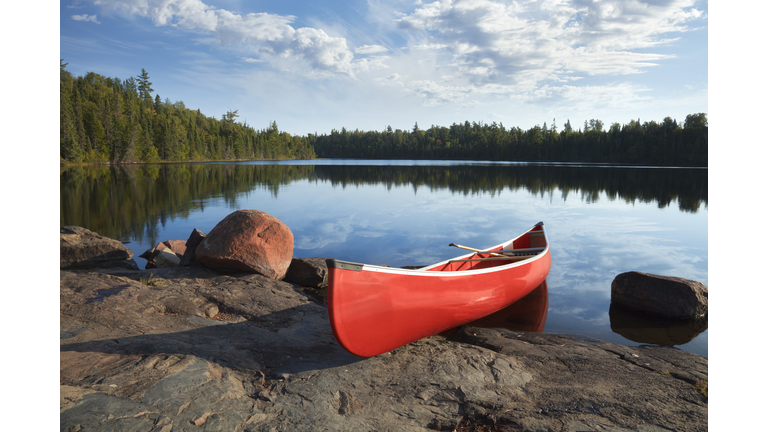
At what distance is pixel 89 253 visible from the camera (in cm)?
934

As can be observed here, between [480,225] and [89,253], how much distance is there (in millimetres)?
15349

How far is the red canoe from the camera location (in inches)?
174

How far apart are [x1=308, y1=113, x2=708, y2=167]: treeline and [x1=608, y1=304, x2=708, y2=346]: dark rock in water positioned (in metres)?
93.1

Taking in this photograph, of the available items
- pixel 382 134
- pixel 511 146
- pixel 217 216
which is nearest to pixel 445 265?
pixel 217 216

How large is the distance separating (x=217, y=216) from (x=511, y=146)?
120700 millimetres

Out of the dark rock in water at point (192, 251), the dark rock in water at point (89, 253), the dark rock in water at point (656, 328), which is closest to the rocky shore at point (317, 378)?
the dark rock in water at point (656, 328)

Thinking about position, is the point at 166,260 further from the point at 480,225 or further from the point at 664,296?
the point at 480,225

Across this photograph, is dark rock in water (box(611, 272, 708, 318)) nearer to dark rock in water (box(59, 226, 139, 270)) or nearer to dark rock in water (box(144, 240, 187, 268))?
dark rock in water (box(144, 240, 187, 268))

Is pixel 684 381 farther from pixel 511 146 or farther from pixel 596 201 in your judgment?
pixel 511 146

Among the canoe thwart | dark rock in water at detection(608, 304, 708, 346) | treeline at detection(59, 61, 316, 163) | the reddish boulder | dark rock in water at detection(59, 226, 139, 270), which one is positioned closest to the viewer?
the canoe thwart

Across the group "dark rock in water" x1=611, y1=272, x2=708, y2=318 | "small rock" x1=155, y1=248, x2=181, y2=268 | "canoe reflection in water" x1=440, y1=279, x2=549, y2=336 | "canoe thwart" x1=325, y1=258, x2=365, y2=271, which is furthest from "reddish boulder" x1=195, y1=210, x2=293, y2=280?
"dark rock in water" x1=611, y1=272, x2=708, y2=318

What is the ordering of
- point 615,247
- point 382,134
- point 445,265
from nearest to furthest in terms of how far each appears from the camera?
point 445,265 → point 615,247 → point 382,134

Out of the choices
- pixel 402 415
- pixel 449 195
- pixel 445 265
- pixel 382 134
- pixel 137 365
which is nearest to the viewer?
pixel 402 415

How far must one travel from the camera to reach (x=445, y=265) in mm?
7254
